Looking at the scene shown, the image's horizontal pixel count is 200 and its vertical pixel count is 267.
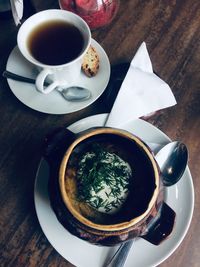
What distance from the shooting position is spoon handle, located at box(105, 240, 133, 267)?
63 cm

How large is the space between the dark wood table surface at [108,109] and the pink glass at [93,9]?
0.06 ft

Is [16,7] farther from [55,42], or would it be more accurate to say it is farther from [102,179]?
[102,179]

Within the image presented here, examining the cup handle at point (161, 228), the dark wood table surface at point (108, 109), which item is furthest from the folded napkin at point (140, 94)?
the cup handle at point (161, 228)

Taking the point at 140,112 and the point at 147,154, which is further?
the point at 140,112

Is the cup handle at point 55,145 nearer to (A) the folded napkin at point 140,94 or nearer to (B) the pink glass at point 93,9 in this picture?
(A) the folded napkin at point 140,94

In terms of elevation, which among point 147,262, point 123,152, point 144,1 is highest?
point 144,1

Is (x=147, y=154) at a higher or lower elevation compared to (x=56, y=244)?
higher

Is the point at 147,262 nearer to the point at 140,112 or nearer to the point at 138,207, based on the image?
the point at 138,207

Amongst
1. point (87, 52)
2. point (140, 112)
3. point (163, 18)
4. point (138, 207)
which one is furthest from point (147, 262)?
point (163, 18)

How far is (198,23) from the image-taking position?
0.87 metres

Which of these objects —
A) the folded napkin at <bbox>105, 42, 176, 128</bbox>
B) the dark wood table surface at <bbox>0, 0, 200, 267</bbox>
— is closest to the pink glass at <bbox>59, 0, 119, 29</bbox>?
the dark wood table surface at <bbox>0, 0, 200, 267</bbox>

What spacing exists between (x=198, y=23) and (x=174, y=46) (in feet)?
0.28

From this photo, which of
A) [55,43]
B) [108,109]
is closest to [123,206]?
[108,109]

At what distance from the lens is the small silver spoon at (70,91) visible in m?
0.75
